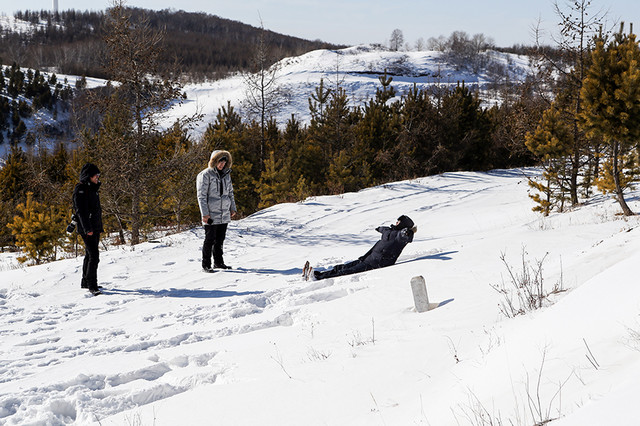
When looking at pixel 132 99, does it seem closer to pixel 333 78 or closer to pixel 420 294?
pixel 420 294

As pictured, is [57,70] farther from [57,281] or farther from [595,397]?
[595,397]

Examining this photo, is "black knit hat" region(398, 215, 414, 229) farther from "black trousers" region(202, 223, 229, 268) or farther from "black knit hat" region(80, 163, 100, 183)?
"black knit hat" region(80, 163, 100, 183)

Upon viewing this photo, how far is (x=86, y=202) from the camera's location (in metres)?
7.05

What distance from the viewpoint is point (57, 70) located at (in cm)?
11025

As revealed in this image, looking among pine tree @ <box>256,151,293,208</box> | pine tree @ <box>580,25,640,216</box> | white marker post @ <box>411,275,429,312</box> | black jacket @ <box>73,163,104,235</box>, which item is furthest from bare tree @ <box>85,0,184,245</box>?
pine tree @ <box>580,25,640,216</box>

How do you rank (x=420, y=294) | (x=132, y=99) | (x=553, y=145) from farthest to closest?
(x=553, y=145), (x=132, y=99), (x=420, y=294)

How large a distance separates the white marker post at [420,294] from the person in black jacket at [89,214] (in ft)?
16.7

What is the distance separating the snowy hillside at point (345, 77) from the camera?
78.5 m

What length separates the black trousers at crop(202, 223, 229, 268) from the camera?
26.2 ft

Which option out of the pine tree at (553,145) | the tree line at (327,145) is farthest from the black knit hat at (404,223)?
the pine tree at (553,145)

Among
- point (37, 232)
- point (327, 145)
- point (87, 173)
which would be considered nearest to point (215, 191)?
point (87, 173)

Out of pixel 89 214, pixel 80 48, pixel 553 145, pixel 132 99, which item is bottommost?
pixel 89 214

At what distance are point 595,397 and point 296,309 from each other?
419 cm

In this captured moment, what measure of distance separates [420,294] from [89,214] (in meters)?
5.29
